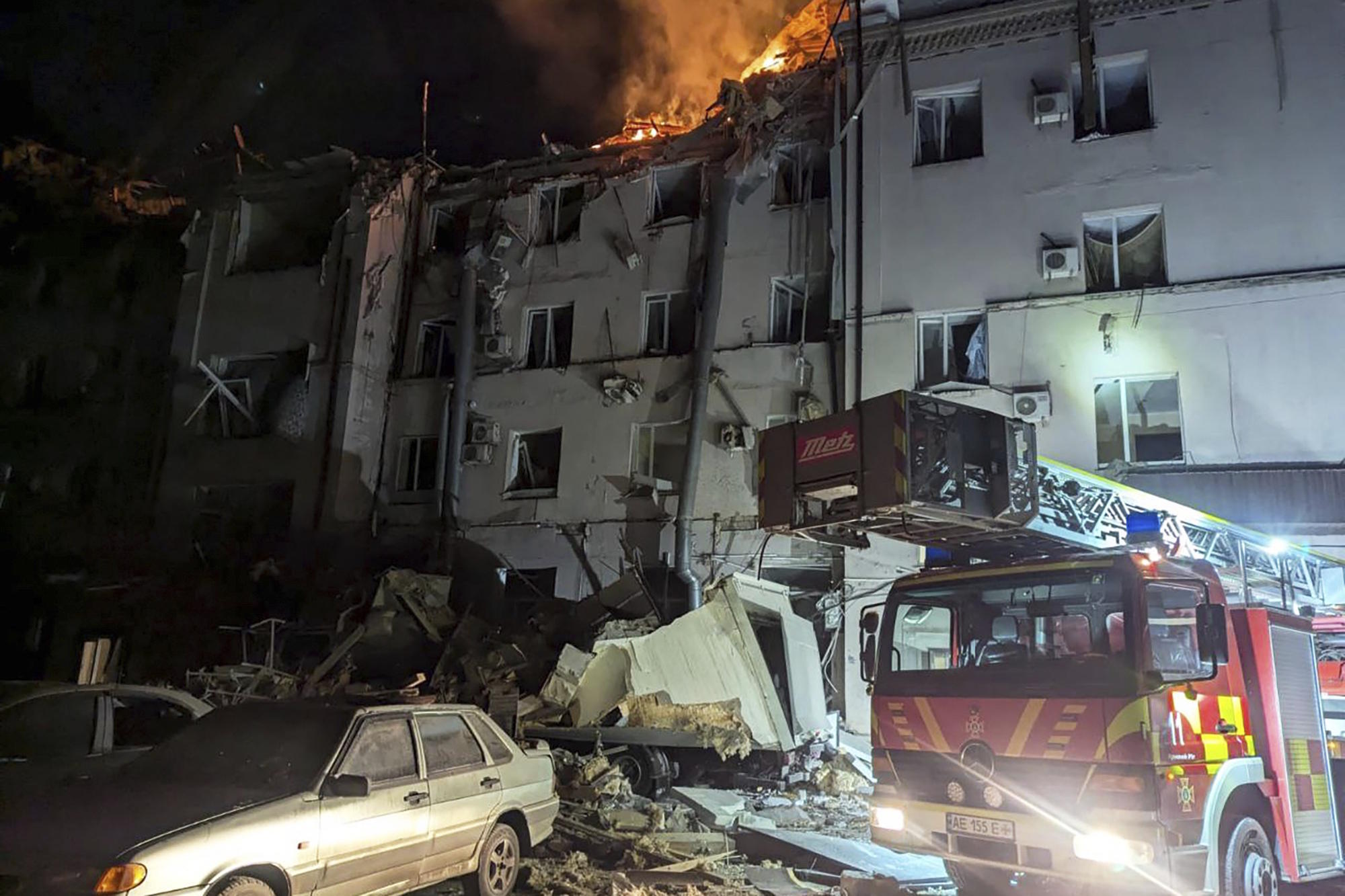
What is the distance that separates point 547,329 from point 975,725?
1484 cm

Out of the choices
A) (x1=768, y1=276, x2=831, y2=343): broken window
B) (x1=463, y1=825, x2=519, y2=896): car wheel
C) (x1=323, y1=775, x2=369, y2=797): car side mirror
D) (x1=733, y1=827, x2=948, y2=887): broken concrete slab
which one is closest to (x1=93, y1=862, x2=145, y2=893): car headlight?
(x1=323, y1=775, x2=369, y2=797): car side mirror

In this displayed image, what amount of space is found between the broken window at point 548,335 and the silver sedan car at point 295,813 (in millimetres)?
12733

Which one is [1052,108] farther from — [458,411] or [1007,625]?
[458,411]

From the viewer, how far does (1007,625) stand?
6355 mm

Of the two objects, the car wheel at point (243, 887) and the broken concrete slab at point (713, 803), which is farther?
the broken concrete slab at point (713, 803)

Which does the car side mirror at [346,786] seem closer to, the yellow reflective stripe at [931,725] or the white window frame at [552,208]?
the yellow reflective stripe at [931,725]

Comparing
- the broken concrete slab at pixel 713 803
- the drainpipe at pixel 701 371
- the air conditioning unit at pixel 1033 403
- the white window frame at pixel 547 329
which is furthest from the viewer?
the white window frame at pixel 547 329

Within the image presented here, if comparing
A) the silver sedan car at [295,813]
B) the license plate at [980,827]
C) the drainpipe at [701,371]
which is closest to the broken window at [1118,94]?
the drainpipe at [701,371]

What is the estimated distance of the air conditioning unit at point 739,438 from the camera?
16422mm

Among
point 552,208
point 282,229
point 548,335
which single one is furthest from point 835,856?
point 282,229

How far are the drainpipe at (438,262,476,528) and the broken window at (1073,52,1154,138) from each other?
1221 cm

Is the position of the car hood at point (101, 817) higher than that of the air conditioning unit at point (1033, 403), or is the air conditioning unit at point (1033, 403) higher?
the air conditioning unit at point (1033, 403)

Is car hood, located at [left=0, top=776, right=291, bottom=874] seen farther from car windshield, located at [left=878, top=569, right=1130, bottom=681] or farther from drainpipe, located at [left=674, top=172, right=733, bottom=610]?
drainpipe, located at [left=674, top=172, right=733, bottom=610]

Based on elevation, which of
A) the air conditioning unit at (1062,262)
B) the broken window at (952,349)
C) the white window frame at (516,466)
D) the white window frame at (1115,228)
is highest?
the white window frame at (1115,228)
